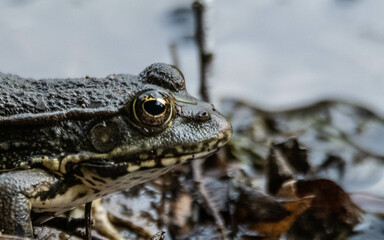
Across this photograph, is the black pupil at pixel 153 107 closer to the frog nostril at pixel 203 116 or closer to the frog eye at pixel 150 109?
the frog eye at pixel 150 109

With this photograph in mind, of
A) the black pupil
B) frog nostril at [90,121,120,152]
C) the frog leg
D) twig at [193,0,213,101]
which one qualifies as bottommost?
the frog leg

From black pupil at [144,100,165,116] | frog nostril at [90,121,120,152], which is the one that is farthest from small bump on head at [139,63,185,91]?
frog nostril at [90,121,120,152]

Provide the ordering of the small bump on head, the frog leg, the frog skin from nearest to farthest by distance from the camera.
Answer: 1. the frog leg
2. the frog skin
3. the small bump on head

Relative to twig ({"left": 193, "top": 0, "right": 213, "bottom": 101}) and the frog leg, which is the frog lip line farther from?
twig ({"left": 193, "top": 0, "right": 213, "bottom": 101})

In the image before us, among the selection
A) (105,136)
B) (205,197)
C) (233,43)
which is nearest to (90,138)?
(105,136)

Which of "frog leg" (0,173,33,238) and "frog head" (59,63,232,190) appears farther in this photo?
"frog head" (59,63,232,190)

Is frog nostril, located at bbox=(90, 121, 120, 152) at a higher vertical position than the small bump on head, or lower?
lower
